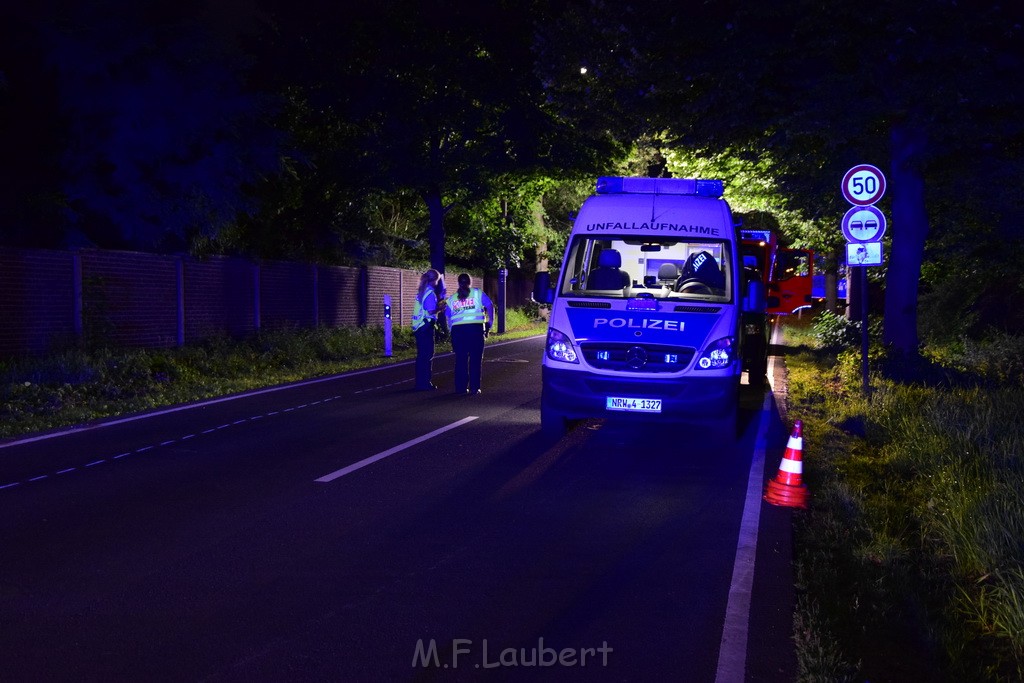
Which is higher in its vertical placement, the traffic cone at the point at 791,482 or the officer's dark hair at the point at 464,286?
the officer's dark hair at the point at 464,286

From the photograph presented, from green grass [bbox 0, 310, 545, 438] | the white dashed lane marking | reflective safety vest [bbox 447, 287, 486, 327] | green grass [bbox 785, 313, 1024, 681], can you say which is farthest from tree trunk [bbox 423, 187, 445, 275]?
green grass [bbox 785, 313, 1024, 681]

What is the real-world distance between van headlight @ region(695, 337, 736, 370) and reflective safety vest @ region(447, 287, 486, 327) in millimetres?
5423

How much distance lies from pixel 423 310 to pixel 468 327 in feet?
3.19

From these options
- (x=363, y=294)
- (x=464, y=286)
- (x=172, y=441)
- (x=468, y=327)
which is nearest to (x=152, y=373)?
(x=468, y=327)

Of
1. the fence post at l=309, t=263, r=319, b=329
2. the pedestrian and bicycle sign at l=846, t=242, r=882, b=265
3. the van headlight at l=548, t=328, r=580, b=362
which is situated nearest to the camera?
the van headlight at l=548, t=328, r=580, b=362

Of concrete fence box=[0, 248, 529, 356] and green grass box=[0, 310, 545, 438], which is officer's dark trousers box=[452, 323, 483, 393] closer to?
green grass box=[0, 310, 545, 438]

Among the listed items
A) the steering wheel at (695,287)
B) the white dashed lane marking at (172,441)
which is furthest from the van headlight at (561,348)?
the white dashed lane marking at (172,441)

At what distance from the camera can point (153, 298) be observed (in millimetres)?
18531

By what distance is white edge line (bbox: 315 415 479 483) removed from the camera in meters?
8.68

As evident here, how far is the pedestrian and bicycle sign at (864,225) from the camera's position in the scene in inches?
497

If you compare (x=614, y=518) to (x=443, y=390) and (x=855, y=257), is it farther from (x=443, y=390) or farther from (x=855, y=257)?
(x=443, y=390)

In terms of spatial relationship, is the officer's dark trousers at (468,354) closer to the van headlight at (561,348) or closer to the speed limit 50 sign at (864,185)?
the van headlight at (561,348)

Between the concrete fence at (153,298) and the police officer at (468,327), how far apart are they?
21.5ft

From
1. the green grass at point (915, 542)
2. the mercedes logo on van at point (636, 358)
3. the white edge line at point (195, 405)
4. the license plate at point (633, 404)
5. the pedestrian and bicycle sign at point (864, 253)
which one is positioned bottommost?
the white edge line at point (195, 405)
